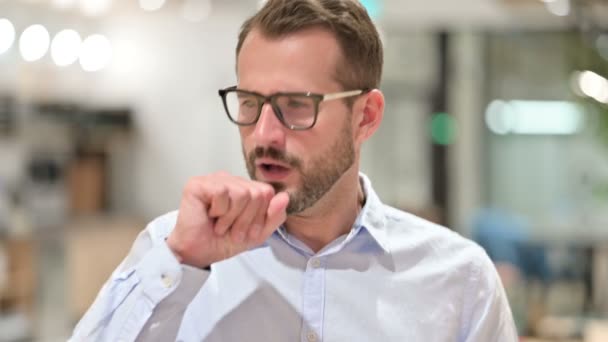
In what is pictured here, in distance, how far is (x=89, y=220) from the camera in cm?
771

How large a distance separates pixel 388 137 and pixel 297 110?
654cm

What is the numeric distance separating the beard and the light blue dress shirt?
0.12 metres

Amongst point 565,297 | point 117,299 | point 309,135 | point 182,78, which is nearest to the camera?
point 117,299

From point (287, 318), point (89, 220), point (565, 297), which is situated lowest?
point (565, 297)

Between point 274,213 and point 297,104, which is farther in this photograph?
point 297,104

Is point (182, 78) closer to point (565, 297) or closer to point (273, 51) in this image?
point (565, 297)

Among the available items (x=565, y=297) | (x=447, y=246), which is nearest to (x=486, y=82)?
(x=565, y=297)

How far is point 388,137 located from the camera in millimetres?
7859

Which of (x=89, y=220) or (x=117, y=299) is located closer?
(x=117, y=299)

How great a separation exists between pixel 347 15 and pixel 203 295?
55 cm

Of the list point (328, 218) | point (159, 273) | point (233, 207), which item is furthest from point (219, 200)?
point (328, 218)

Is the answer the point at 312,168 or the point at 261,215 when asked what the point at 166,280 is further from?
the point at 312,168

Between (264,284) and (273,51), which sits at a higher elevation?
(273,51)

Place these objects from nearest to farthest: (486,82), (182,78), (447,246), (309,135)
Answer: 1. (309,135)
2. (447,246)
3. (486,82)
4. (182,78)
